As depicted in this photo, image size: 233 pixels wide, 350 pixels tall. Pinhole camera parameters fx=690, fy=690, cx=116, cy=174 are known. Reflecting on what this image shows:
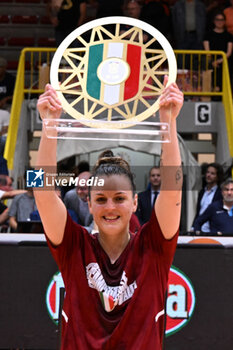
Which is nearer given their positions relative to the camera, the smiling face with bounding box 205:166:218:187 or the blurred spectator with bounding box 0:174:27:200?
the blurred spectator with bounding box 0:174:27:200

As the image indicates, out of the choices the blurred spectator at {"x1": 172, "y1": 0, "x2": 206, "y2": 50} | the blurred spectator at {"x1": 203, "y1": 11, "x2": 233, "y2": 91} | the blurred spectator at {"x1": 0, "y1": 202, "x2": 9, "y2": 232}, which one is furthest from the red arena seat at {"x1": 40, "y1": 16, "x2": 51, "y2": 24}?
the blurred spectator at {"x1": 0, "y1": 202, "x2": 9, "y2": 232}

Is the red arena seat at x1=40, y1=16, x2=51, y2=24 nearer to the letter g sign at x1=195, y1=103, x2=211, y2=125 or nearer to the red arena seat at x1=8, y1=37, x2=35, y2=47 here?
the red arena seat at x1=8, y1=37, x2=35, y2=47

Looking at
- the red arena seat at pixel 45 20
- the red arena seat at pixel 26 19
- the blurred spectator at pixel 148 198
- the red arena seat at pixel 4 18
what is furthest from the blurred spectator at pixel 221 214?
the red arena seat at pixel 4 18

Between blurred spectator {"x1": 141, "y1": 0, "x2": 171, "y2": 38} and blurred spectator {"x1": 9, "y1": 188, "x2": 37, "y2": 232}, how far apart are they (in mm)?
4910

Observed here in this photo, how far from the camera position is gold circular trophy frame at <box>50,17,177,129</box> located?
2.48 m

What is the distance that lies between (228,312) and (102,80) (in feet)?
10.5

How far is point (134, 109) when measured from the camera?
2.49 meters

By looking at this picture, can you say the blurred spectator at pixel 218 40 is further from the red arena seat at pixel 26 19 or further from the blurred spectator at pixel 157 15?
the red arena seat at pixel 26 19

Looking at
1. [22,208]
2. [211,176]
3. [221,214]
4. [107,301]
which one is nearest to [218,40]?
[211,176]

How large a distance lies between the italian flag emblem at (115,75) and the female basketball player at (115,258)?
169mm

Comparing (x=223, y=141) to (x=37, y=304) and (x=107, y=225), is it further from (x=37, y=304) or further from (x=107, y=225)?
(x=107, y=225)

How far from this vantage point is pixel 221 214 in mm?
7551

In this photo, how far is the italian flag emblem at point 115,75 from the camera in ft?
8.20

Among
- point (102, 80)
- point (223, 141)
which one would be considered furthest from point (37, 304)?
point (223, 141)
